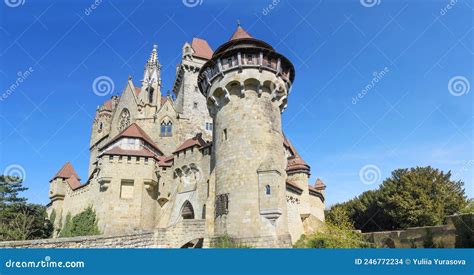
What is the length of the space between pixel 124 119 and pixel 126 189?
45.2 ft

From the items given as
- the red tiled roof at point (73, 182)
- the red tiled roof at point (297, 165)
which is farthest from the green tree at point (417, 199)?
the red tiled roof at point (73, 182)

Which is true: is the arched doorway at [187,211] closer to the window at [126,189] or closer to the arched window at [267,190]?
the window at [126,189]

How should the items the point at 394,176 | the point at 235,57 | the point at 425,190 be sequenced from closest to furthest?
the point at 235,57 → the point at 425,190 → the point at 394,176

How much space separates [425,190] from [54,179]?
128 feet

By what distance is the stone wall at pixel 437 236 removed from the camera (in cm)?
1973

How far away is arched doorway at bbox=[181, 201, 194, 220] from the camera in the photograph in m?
25.9

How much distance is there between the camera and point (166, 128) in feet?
117

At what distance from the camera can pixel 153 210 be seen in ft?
92.9

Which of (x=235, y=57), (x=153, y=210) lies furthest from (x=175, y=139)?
(x=235, y=57)

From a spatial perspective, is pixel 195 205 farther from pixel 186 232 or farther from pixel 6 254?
pixel 6 254

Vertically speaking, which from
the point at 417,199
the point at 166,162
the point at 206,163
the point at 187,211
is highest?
the point at 166,162

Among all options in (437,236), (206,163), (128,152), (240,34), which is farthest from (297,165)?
(128,152)

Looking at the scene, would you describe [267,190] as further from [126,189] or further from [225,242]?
[126,189]

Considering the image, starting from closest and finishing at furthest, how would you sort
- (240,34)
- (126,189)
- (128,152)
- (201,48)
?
(240,34) < (126,189) < (128,152) < (201,48)
